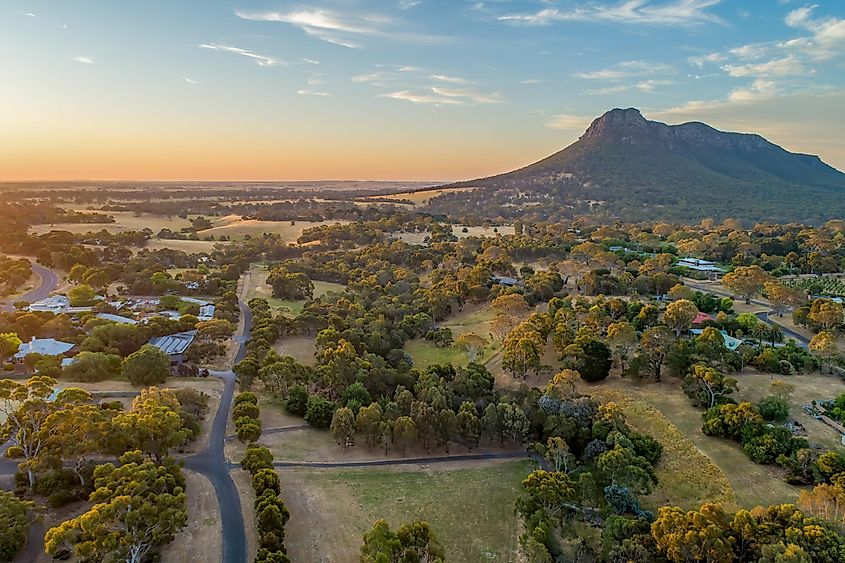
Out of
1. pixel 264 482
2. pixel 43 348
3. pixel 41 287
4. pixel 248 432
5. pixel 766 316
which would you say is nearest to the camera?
pixel 264 482

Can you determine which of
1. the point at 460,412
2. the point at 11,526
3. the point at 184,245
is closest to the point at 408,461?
the point at 460,412

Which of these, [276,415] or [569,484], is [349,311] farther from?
[569,484]

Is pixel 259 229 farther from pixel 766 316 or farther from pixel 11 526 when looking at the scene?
pixel 11 526

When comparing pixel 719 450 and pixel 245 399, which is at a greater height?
pixel 245 399

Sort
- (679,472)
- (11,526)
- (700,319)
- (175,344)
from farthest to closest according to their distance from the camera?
(700,319), (175,344), (679,472), (11,526)

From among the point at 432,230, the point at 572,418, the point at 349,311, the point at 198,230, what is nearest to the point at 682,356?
the point at 572,418

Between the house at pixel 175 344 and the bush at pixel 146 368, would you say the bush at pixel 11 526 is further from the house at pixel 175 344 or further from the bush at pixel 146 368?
the house at pixel 175 344

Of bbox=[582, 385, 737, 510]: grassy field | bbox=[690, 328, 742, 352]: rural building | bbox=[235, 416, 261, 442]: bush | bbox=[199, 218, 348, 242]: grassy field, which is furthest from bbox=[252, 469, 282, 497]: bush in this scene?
bbox=[199, 218, 348, 242]: grassy field
